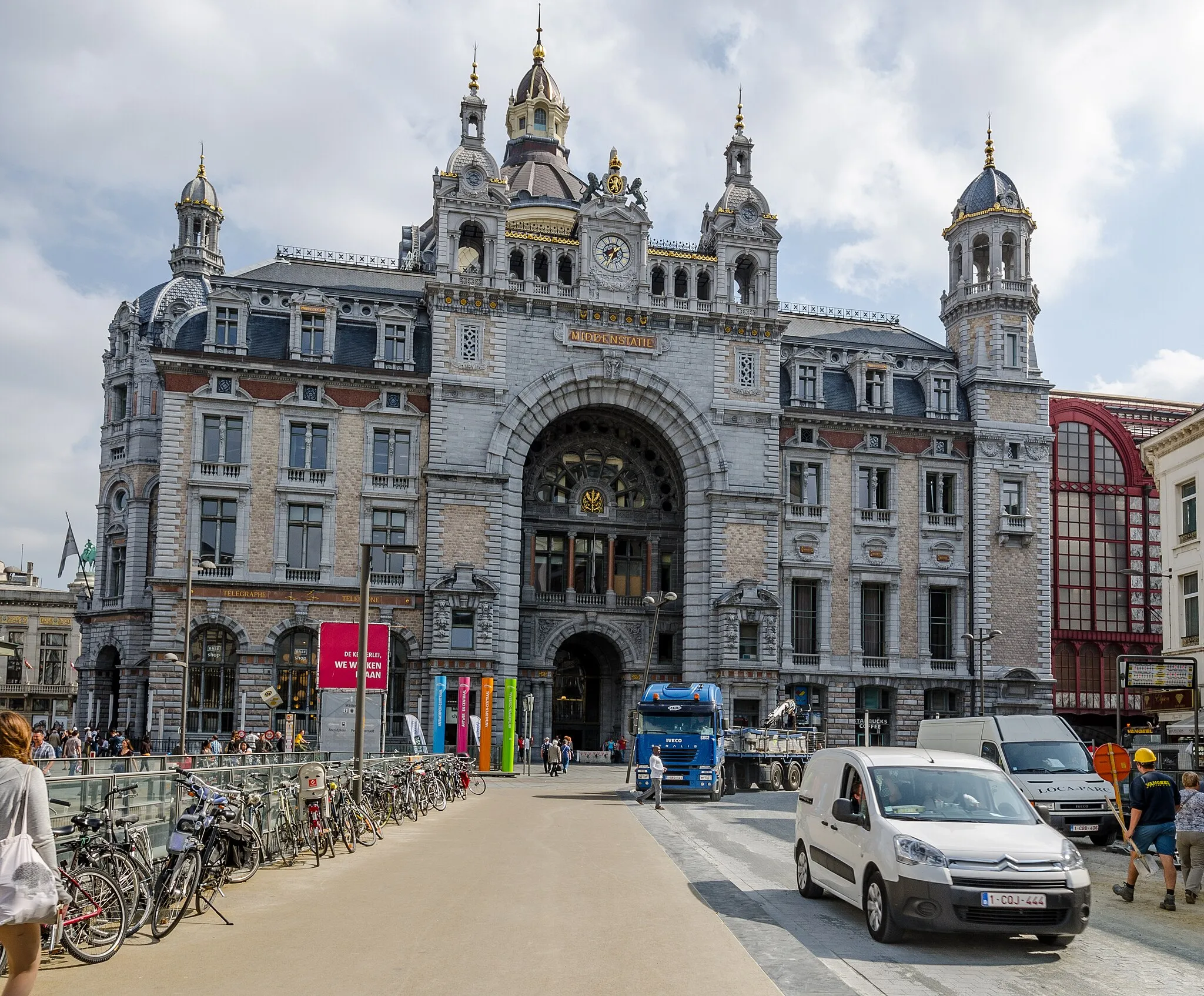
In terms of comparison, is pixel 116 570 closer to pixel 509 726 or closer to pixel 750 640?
pixel 509 726

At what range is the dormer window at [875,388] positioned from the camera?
5888 cm

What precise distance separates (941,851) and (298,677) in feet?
139

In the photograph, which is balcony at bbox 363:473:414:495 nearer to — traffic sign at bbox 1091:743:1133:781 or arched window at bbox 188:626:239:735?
arched window at bbox 188:626:239:735

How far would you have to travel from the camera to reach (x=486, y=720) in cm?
4909

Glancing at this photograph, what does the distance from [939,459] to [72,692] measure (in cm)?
6542

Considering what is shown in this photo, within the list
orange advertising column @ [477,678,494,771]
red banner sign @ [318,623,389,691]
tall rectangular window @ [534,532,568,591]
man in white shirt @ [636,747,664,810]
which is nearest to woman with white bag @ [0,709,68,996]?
red banner sign @ [318,623,389,691]

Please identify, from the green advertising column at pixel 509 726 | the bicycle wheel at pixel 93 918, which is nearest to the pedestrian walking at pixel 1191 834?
the bicycle wheel at pixel 93 918

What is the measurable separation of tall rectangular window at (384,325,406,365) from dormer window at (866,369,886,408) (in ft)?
71.1

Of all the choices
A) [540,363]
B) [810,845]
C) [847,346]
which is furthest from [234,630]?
[810,845]

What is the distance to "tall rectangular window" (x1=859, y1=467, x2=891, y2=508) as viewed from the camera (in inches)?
2288

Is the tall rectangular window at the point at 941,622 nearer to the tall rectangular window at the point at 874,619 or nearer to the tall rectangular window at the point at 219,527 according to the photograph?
the tall rectangular window at the point at 874,619

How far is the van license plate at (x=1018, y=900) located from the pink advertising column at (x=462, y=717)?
39.8 m

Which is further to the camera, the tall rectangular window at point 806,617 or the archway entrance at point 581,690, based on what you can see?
the archway entrance at point 581,690

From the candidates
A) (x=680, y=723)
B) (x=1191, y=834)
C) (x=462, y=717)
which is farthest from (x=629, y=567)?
(x=1191, y=834)
